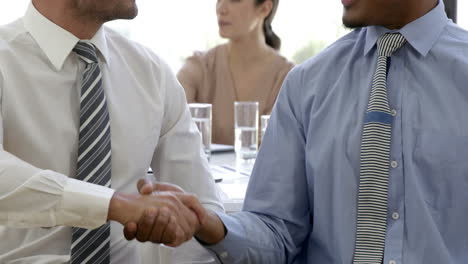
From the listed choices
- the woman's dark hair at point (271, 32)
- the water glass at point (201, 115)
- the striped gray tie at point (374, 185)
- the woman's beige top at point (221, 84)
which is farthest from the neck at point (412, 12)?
the woman's dark hair at point (271, 32)

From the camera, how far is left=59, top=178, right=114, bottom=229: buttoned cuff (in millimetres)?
1373

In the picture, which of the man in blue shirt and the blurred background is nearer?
the man in blue shirt

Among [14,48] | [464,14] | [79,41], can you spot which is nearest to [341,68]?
[79,41]

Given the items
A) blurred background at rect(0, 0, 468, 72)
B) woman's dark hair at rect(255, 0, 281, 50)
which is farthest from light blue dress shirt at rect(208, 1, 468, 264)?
woman's dark hair at rect(255, 0, 281, 50)

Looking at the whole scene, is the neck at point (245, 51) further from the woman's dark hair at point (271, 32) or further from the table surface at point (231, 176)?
the table surface at point (231, 176)

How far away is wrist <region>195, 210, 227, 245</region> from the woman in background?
2039 mm

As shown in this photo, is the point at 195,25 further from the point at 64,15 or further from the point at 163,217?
the point at 163,217

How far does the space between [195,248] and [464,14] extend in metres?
1.93

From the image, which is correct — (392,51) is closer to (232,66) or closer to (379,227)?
(379,227)

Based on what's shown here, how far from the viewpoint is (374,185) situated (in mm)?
1433

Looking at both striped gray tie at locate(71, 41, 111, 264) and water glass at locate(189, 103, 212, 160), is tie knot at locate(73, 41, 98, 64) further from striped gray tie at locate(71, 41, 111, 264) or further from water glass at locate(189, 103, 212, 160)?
water glass at locate(189, 103, 212, 160)

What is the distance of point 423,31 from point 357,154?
29 centimetres

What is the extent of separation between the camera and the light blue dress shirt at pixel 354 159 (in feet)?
4.64

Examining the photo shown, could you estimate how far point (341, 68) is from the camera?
1.59 metres
